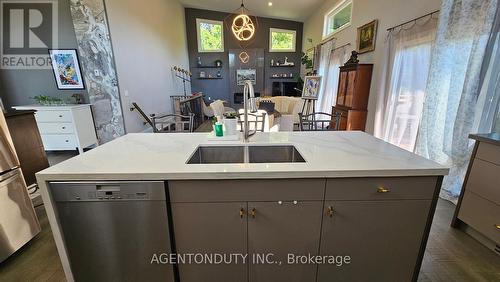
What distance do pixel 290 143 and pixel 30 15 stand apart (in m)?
5.29

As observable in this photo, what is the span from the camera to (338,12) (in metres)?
5.20

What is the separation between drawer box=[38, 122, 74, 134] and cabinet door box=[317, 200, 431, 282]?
14.5 feet

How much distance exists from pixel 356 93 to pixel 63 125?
17.0ft

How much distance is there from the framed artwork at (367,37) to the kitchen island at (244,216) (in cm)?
327

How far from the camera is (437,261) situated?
1.59 metres

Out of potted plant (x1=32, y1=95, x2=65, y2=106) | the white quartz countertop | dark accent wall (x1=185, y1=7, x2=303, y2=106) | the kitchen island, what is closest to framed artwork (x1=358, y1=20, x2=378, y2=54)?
the white quartz countertop

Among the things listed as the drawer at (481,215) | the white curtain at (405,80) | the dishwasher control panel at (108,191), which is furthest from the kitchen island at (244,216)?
the white curtain at (405,80)

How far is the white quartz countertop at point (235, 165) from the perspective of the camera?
100cm

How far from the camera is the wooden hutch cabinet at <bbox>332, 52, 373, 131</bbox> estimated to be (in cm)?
360

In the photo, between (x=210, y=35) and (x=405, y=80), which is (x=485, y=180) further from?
(x=210, y=35)

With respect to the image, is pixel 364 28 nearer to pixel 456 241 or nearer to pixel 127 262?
pixel 456 241

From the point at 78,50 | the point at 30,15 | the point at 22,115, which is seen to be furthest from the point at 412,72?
the point at 30,15

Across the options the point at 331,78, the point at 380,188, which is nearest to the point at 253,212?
the point at 380,188

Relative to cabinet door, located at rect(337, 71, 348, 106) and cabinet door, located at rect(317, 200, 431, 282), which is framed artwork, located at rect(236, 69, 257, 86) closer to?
cabinet door, located at rect(337, 71, 348, 106)
